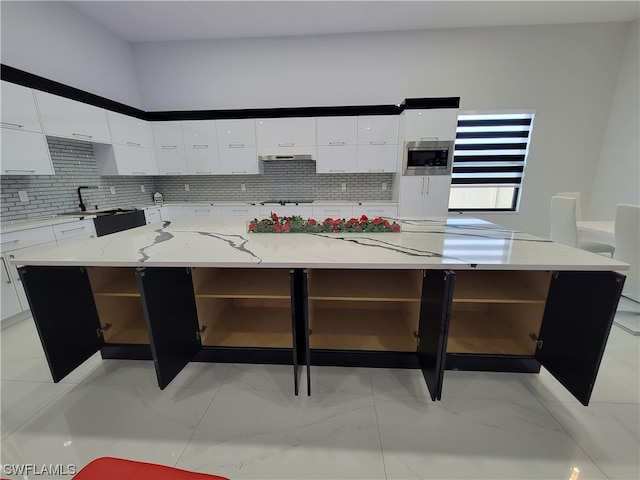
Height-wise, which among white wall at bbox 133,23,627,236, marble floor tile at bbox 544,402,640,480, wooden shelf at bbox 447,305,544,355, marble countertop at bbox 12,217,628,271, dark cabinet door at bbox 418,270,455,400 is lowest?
marble floor tile at bbox 544,402,640,480

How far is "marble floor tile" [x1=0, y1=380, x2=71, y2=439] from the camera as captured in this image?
1.43m

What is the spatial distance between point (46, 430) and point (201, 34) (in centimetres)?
480

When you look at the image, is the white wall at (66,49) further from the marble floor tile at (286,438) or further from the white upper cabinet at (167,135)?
the marble floor tile at (286,438)

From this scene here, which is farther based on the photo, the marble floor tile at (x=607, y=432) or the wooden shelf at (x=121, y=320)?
the wooden shelf at (x=121, y=320)

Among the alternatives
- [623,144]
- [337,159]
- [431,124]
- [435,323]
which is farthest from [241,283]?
[623,144]

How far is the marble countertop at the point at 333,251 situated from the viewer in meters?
1.27

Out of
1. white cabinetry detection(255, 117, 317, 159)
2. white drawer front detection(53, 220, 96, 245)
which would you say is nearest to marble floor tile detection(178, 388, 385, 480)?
white drawer front detection(53, 220, 96, 245)

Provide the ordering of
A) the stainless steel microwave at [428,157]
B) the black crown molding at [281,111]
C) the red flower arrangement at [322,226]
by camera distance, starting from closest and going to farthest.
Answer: the red flower arrangement at [322,226]
the black crown molding at [281,111]
the stainless steel microwave at [428,157]

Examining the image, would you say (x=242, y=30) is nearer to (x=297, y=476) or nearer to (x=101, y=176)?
(x=101, y=176)

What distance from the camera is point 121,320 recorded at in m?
1.92

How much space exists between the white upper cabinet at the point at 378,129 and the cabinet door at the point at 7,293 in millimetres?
4095

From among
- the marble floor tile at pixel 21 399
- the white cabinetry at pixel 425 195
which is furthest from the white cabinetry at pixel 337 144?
the marble floor tile at pixel 21 399

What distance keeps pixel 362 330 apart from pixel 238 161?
3.38 m

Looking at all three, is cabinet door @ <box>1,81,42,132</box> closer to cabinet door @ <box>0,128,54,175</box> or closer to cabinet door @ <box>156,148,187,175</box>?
cabinet door @ <box>0,128,54,175</box>
